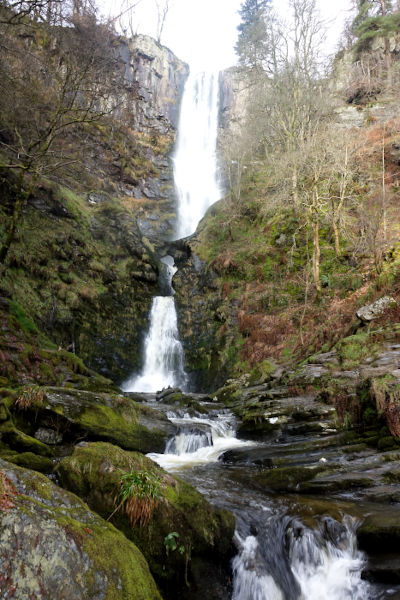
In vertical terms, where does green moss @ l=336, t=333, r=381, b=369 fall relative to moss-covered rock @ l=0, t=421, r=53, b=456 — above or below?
above

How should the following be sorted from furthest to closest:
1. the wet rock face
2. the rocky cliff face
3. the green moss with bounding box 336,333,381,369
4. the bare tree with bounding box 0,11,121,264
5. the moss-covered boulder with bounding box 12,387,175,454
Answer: the wet rock face
the rocky cliff face
the bare tree with bounding box 0,11,121,264
the green moss with bounding box 336,333,381,369
the moss-covered boulder with bounding box 12,387,175,454

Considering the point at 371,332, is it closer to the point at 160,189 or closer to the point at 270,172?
the point at 270,172

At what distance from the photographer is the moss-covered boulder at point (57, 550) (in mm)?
1920

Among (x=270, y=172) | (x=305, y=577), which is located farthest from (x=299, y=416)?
(x=270, y=172)

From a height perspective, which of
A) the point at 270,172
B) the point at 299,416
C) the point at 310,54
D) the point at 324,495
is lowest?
the point at 324,495

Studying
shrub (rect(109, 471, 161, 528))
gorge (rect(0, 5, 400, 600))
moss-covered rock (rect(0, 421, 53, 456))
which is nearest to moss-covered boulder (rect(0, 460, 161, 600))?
gorge (rect(0, 5, 400, 600))

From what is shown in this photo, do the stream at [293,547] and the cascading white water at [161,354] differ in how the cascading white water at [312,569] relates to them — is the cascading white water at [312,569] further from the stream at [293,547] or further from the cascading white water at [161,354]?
the cascading white water at [161,354]

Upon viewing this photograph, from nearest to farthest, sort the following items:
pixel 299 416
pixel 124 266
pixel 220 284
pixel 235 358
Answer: pixel 299 416
pixel 235 358
pixel 220 284
pixel 124 266

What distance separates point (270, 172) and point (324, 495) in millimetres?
20937

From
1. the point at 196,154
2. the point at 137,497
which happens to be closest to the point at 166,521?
the point at 137,497

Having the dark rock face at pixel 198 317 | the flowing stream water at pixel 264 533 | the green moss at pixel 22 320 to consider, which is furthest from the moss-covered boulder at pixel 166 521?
the dark rock face at pixel 198 317

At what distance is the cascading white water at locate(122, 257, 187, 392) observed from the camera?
54.9 ft

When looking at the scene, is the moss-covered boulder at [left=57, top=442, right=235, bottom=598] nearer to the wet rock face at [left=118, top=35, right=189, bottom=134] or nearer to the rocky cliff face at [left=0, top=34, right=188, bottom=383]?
the rocky cliff face at [left=0, top=34, right=188, bottom=383]

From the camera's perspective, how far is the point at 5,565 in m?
1.86
